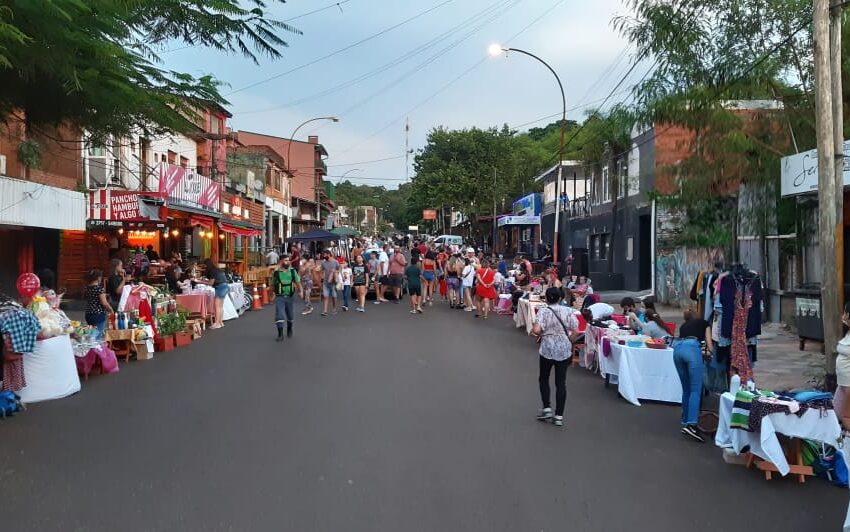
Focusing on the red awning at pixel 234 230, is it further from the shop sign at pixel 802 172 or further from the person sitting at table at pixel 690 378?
the person sitting at table at pixel 690 378

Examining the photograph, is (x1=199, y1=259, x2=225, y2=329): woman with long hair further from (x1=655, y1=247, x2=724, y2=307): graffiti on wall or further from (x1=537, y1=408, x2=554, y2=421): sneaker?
(x1=655, y1=247, x2=724, y2=307): graffiti on wall

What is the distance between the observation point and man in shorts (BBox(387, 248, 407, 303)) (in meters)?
23.3

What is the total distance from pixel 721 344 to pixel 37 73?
7418 mm

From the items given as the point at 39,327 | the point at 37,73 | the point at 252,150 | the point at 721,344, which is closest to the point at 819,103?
the point at 721,344

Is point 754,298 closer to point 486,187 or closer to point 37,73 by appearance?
point 37,73

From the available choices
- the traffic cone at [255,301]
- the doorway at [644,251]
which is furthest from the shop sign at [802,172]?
the traffic cone at [255,301]

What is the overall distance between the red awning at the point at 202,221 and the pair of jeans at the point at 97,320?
1295 cm

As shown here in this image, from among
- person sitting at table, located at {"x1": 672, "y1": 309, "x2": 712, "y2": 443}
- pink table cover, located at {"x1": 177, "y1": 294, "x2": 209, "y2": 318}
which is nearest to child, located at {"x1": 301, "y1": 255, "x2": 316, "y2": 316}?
pink table cover, located at {"x1": 177, "y1": 294, "x2": 209, "y2": 318}

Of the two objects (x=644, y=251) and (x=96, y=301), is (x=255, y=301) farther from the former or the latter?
(x=644, y=251)

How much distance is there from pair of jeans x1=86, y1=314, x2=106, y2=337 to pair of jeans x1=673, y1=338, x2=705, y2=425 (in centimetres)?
873

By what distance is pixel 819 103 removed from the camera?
8062 mm

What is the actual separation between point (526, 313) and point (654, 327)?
653 centimetres

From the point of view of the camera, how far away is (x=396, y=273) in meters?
23.7

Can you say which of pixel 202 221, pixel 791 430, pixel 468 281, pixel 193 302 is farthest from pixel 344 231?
pixel 791 430
